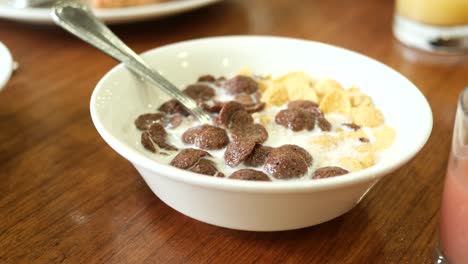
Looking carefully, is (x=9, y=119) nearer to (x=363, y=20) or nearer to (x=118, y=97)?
(x=118, y=97)

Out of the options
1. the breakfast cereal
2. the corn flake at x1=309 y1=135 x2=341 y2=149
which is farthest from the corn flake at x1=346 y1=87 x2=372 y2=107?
the corn flake at x1=309 y1=135 x2=341 y2=149

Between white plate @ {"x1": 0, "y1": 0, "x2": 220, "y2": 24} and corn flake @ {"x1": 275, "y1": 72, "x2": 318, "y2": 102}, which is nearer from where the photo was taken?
corn flake @ {"x1": 275, "y1": 72, "x2": 318, "y2": 102}

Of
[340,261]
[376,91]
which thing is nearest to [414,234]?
[340,261]

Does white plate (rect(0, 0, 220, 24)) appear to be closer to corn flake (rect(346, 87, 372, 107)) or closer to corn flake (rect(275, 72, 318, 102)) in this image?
corn flake (rect(275, 72, 318, 102))

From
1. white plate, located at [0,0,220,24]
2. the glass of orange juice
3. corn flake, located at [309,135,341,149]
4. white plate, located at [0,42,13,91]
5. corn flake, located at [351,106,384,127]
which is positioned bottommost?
the glass of orange juice

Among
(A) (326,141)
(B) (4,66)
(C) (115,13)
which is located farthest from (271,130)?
(C) (115,13)

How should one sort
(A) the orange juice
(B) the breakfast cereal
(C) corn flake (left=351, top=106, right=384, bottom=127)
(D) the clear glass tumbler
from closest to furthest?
(D) the clear glass tumbler, (B) the breakfast cereal, (C) corn flake (left=351, top=106, right=384, bottom=127), (A) the orange juice

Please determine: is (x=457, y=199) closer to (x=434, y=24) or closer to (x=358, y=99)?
(x=358, y=99)
